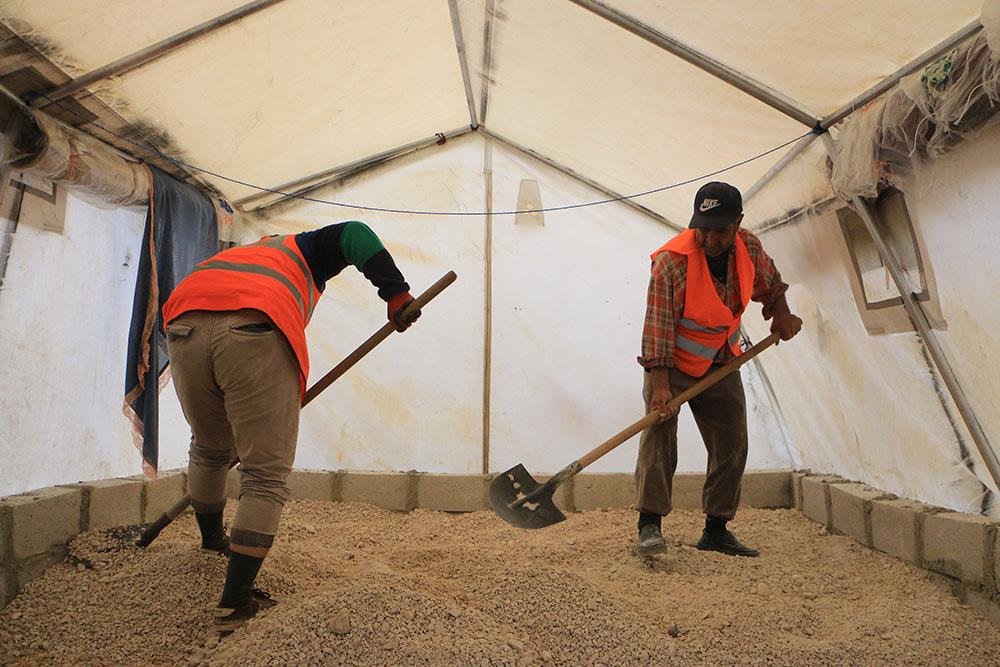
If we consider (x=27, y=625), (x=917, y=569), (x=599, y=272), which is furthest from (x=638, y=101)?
(x=27, y=625)

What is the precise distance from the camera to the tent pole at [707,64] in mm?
2340

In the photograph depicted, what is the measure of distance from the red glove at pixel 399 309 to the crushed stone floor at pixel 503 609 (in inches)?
29.8

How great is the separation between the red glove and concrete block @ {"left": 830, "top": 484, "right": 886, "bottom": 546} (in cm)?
183

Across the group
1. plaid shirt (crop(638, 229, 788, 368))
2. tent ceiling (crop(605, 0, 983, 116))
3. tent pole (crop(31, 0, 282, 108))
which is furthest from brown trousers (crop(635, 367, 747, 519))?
tent pole (crop(31, 0, 282, 108))

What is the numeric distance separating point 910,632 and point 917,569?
0.54 m

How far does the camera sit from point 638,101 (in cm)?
282

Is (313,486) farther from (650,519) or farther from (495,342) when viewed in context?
(650,519)

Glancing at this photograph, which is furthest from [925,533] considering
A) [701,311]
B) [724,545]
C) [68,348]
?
[68,348]

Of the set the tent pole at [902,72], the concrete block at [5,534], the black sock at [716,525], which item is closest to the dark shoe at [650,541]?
the black sock at [716,525]

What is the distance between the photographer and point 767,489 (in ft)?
11.5

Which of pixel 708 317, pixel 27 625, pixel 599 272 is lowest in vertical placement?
pixel 27 625

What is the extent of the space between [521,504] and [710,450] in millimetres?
747

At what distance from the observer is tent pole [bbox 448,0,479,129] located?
2854 mm

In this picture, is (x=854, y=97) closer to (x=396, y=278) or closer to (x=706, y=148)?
(x=706, y=148)
